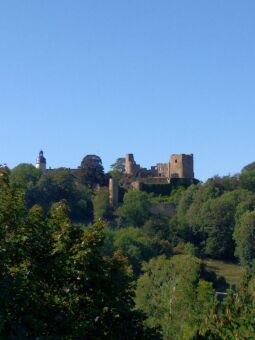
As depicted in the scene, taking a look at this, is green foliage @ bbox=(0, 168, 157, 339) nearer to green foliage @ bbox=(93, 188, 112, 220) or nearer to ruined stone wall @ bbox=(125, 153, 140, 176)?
green foliage @ bbox=(93, 188, 112, 220)

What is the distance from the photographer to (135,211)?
7438 cm

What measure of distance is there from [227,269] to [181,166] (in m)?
28.4

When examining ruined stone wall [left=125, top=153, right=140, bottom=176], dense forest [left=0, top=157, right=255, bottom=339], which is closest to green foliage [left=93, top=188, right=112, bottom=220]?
ruined stone wall [left=125, top=153, right=140, bottom=176]

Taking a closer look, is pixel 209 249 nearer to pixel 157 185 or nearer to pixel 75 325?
pixel 157 185

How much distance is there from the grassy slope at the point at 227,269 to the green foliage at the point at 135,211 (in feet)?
34.5

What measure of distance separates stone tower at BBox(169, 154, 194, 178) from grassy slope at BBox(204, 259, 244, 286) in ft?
78.7

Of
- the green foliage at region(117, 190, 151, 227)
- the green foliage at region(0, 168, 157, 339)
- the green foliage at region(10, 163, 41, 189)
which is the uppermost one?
the green foliage at region(10, 163, 41, 189)

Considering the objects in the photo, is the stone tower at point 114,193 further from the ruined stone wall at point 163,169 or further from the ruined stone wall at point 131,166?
the ruined stone wall at point 131,166

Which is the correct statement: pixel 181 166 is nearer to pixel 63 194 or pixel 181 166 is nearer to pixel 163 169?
pixel 163 169

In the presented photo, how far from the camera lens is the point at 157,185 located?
88000mm

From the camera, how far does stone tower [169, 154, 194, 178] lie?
8906cm

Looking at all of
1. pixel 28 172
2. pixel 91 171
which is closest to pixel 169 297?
pixel 28 172

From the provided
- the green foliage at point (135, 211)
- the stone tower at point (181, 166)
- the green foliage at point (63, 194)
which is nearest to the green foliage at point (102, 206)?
the green foliage at point (63, 194)

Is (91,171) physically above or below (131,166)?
below
